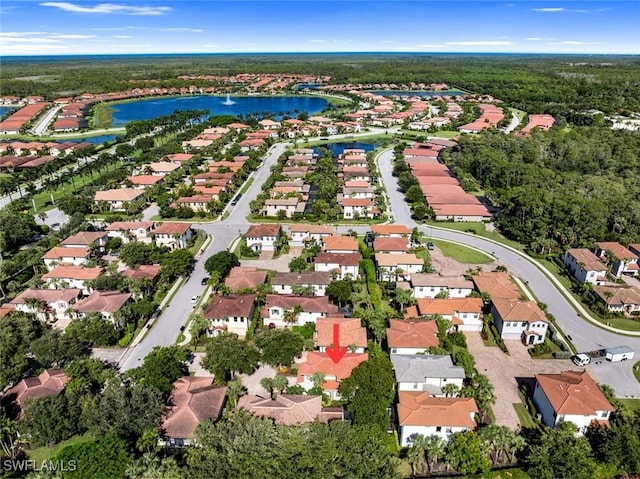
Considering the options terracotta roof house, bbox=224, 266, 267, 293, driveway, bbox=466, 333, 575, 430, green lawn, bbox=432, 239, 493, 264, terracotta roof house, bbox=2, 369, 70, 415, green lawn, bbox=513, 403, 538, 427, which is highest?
terracotta roof house, bbox=2, 369, 70, 415

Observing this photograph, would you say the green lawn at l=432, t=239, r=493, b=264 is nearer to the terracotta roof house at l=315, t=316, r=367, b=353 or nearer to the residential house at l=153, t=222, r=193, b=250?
the terracotta roof house at l=315, t=316, r=367, b=353

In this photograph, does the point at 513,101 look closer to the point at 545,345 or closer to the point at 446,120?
the point at 446,120

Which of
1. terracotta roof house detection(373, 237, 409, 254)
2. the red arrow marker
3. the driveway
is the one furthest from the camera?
terracotta roof house detection(373, 237, 409, 254)

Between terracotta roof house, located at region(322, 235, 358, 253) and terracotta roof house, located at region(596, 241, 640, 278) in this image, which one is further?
terracotta roof house, located at region(322, 235, 358, 253)

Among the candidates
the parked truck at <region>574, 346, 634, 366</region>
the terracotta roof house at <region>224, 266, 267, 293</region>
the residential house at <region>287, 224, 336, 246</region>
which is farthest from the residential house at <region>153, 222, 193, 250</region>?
the parked truck at <region>574, 346, 634, 366</region>

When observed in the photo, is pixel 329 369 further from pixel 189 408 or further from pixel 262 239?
pixel 262 239

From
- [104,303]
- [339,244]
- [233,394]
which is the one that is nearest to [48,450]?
[233,394]
